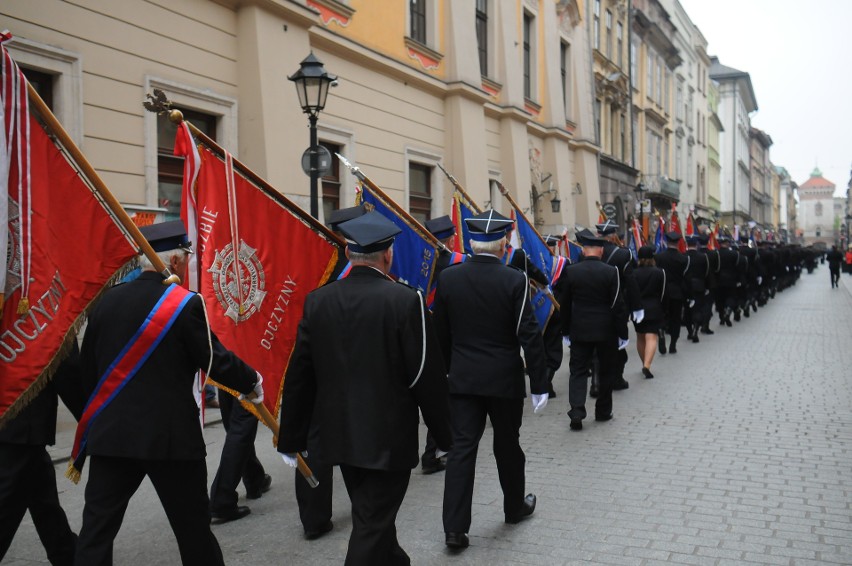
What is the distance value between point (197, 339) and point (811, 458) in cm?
514

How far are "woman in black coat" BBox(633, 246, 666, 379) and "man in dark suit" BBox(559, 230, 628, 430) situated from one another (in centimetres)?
286

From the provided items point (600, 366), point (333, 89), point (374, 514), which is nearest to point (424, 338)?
point (374, 514)

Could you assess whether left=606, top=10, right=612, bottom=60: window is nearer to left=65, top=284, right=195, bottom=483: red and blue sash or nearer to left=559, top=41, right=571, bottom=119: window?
left=559, top=41, right=571, bottom=119: window

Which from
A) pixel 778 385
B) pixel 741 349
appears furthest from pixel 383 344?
pixel 741 349

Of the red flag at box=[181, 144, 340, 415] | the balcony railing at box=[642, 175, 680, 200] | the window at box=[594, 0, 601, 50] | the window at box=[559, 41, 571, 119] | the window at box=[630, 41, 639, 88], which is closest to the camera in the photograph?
the red flag at box=[181, 144, 340, 415]

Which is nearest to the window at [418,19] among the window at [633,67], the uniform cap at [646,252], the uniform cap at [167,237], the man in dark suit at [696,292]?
the man in dark suit at [696,292]

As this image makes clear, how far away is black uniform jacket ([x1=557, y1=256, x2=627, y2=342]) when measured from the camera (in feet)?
26.2

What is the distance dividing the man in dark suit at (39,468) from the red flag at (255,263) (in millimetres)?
989

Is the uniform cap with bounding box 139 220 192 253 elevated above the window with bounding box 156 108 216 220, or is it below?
below

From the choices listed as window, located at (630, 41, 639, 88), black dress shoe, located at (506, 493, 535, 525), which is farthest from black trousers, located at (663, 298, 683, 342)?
window, located at (630, 41, 639, 88)

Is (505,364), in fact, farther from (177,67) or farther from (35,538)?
(177,67)

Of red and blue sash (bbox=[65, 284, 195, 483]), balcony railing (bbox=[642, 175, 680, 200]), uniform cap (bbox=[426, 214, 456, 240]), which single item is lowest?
red and blue sash (bbox=[65, 284, 195, 483])

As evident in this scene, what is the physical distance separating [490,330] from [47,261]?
8.47 feet

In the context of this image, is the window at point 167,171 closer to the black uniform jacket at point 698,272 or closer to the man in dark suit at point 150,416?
the man in dark suit at point 150,416
